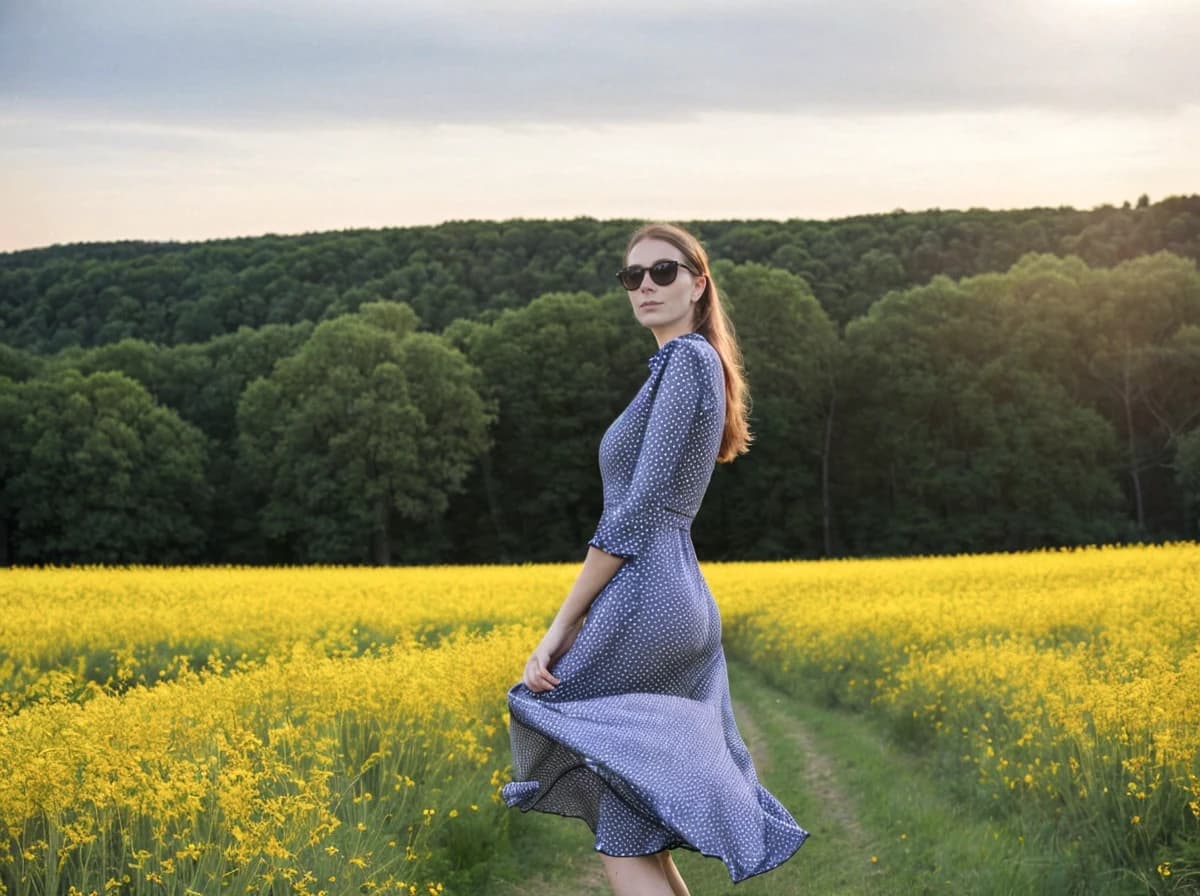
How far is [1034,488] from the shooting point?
165 feet

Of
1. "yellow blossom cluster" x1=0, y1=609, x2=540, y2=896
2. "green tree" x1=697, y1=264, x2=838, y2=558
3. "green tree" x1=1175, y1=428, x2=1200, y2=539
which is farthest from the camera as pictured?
"green tree" x1=697, y1=264, x2=838, y2=558

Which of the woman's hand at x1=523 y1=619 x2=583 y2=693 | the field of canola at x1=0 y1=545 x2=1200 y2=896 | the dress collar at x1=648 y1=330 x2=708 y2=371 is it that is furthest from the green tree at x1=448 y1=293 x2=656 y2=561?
the woman's hand at x1=523 y1=619 x2=583 y2=693

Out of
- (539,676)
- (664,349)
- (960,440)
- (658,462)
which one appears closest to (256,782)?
(539,676)

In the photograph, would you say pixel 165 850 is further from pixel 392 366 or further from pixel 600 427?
pixel 600 427

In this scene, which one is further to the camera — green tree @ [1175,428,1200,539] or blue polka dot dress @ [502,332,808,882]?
green tree @ [1175,428,1200,539]

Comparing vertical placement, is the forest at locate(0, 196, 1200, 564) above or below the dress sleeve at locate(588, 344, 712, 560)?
→ below

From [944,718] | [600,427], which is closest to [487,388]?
[600,427]

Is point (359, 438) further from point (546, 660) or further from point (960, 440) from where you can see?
point (546, 660)

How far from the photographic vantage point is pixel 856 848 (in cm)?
816

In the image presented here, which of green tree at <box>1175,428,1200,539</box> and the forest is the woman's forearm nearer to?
the forest

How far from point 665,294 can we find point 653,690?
131cm

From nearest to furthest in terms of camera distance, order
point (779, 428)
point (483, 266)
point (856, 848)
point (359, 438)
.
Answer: point (856, 848) < point (359, 438) < point (779, 428) < point (483, 266)

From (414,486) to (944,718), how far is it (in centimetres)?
3965

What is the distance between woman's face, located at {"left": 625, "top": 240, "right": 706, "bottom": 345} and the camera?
4648 millimetres
